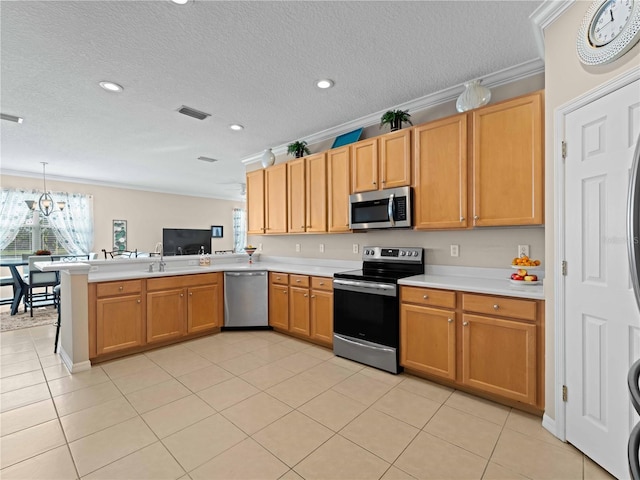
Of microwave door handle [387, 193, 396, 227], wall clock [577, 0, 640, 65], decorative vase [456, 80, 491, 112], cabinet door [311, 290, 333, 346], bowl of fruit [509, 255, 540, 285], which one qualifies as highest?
decorative vase [456, 80, 491, 112]

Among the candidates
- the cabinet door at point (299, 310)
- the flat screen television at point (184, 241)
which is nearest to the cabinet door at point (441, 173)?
the cabinet door at point (299, 310)

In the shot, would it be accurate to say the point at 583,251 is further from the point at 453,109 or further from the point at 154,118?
the point at 154,118

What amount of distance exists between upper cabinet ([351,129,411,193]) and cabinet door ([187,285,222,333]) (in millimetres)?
2265

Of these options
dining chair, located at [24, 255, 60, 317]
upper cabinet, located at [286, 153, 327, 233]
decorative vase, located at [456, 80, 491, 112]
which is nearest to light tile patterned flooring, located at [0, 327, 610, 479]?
upper cabinet, located at [286, 153, 327, 233]

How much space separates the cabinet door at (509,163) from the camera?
227 cm

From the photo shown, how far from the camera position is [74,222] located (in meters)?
7.01

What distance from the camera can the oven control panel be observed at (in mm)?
3211

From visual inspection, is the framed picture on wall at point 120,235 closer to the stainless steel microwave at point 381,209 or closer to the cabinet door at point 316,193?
the cabinet door at point 316,193

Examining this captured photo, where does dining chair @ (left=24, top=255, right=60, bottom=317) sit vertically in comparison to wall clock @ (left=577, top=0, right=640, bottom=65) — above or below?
below

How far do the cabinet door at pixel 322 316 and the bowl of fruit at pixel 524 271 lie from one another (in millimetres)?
1770

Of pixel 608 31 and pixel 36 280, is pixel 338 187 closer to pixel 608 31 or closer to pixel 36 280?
pixel 608 31

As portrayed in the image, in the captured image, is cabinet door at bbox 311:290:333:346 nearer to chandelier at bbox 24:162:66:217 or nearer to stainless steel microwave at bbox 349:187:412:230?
stainless steel microwave at bbox 349:187:412:230

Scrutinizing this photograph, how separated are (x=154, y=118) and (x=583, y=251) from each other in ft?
13.8

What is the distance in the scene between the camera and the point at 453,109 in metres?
3.00
